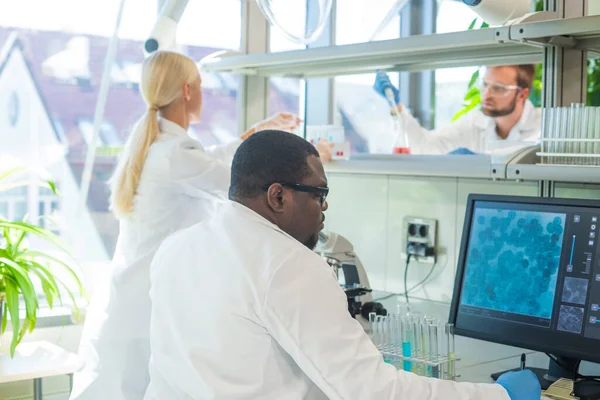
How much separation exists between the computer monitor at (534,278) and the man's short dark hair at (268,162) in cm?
66

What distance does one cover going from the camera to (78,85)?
2.90 metres

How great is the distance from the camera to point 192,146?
2.22 metres

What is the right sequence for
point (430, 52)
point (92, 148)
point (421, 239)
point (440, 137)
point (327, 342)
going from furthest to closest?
point (440, 137), point (92, 148), point (421, 239), point (430, 52), point (327, 342)

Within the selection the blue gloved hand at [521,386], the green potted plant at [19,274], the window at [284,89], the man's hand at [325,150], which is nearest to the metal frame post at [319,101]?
the window at [284,89]

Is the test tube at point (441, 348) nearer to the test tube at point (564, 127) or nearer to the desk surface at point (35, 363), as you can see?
the test tube at point (564, 127)

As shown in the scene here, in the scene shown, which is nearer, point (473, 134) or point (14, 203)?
point (14, 203)

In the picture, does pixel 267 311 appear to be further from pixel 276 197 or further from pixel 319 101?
pixel 319 101

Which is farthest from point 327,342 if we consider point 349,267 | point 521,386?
point 349,267

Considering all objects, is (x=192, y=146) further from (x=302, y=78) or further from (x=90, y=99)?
(x=90, y=99)

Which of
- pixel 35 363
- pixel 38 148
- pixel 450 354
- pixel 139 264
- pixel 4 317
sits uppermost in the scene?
pixel 38 148

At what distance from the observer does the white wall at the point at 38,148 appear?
109 inches

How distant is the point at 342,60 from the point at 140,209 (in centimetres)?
76

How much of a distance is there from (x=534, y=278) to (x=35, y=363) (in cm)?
148

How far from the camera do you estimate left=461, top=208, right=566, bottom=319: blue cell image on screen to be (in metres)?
1.72
